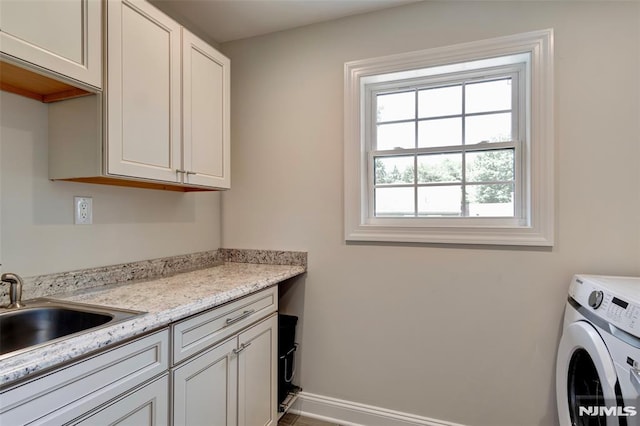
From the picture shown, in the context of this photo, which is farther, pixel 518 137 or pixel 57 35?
pixel 518 137

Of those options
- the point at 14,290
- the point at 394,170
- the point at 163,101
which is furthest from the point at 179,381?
the point at 394,170

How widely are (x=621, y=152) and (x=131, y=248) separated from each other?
2.46 metres

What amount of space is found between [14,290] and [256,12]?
1852 millimetres

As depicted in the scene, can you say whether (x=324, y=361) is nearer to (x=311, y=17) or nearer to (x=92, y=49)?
(x=92, y=49)

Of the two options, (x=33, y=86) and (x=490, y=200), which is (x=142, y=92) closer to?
(x=33, y=86)

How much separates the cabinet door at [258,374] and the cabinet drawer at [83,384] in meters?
0.51

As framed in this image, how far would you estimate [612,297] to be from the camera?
119 cm

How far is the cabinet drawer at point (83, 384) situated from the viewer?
0.71 metres

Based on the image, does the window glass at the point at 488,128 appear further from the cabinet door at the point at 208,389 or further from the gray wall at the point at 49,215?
the gray wall at the point at 49,215

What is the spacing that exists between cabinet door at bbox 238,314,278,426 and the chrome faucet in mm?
829

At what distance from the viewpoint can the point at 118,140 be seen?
1268 millimetres

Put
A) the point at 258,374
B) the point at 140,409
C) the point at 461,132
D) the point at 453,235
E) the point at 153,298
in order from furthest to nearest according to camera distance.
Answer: the point at 461,132 → the point at 453,235 → the point at 258,374 → the point at 153,298 → the point at 140,409

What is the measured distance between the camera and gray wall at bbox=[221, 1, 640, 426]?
61.0 inches

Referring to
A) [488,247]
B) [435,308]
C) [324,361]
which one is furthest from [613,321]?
[324,361]
